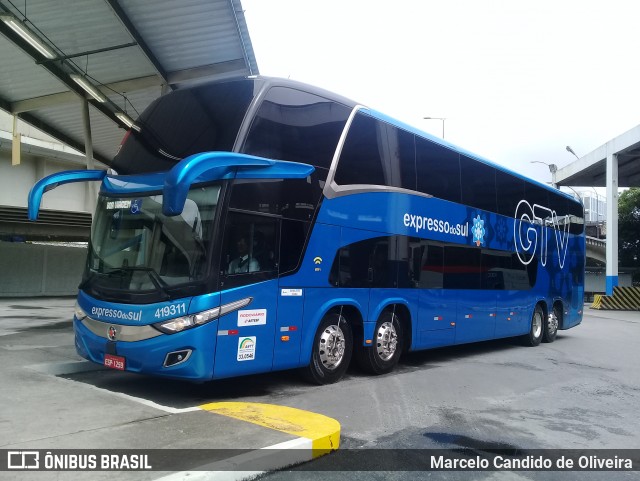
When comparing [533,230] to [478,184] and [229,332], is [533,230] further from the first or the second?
[229,332]

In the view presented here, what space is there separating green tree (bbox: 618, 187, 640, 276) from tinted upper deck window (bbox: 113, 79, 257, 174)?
50633mm

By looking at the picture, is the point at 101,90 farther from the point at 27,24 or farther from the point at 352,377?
the point at 352,377

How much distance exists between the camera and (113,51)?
13773 mm

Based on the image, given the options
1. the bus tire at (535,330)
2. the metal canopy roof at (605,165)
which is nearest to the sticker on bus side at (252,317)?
the bus tire at (535,330)

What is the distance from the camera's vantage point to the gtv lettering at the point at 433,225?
9815 mm

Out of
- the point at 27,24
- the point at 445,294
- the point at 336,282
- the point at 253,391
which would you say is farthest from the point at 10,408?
the point at 27,24

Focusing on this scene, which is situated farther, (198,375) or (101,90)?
(101,90)

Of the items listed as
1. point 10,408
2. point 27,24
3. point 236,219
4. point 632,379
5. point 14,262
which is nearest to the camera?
point 10,408

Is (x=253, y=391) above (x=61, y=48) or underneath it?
underneath

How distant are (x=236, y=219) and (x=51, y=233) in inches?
998

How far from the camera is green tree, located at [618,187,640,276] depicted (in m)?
49.5

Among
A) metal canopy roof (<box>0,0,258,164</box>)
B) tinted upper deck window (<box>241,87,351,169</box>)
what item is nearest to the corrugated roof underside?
metal canopy roof (<box>0,0,258,164</box>)

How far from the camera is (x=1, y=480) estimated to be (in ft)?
13.4

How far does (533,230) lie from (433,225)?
5.17m
